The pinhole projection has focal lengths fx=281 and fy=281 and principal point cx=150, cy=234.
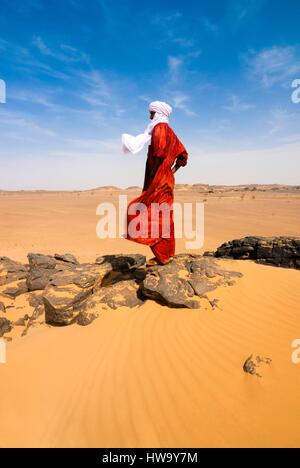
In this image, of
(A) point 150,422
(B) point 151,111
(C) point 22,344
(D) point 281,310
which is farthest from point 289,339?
(B) point 151,111

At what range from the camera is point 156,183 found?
4.69 m

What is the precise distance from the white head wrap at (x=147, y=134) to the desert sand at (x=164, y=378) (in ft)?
8.29

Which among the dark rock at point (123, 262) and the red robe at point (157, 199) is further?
the dark rock at point (123, 262)

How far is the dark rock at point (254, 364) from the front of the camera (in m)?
2.85

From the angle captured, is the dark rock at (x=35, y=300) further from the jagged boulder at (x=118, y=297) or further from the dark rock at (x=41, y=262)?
the jagged boulder at (x=118, y=297)

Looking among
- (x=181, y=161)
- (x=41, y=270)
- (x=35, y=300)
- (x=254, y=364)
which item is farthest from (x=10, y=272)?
(x=254, y=364)

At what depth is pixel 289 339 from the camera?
334 cm

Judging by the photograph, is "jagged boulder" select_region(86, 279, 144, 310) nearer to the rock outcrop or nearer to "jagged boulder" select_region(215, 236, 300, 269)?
the rock outcrop

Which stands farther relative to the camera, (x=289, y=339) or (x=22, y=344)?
(x=22, y=344)

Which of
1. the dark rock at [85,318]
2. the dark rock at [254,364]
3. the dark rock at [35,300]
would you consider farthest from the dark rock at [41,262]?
the dark rock at [254,364]

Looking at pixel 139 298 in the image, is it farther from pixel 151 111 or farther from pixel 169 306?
pixel 151 111

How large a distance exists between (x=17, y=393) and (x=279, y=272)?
14.6 feet

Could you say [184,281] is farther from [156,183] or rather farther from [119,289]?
[156,183]

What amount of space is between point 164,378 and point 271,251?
3.98 m
